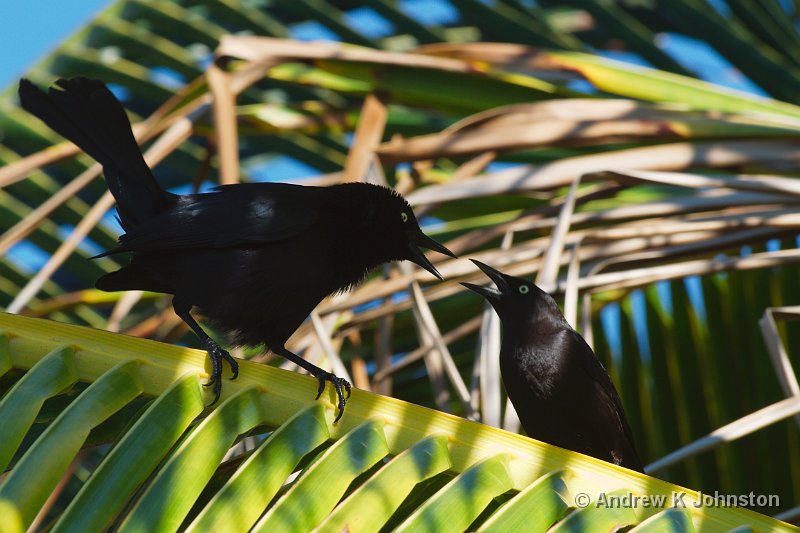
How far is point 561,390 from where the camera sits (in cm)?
335

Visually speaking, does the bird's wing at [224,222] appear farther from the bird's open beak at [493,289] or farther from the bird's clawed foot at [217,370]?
the bird's clawed foot at [217,370]

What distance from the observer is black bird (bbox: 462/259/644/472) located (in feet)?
10.9

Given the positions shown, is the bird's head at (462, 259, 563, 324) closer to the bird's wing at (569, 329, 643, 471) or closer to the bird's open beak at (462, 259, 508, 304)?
the bird's open beak at (462, 259, 508, 304)

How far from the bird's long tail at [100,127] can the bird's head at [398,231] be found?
28.8 inches

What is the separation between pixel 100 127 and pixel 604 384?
1.79 meters

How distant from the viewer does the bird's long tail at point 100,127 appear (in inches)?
123

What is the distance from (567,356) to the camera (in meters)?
3.46

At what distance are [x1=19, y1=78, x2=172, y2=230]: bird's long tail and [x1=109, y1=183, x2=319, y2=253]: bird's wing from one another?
0.50 ft

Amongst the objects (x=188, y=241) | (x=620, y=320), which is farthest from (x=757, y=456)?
(x=188, y=241)

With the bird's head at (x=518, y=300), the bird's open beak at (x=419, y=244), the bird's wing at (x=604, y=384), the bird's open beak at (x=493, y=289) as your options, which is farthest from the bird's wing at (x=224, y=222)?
the bird's wing at (x=604, y=384)

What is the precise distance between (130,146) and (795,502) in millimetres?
2463

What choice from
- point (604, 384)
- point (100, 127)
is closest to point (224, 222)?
point (100, 127)

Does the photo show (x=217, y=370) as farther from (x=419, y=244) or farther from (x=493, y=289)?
(x=493, y=289)

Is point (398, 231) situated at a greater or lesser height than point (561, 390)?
greater
